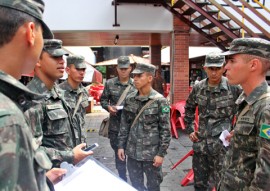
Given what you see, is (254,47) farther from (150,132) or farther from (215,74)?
(150,132)

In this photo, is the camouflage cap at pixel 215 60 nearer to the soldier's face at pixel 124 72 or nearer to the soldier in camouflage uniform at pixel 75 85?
the soldier's face at pixel 124 72

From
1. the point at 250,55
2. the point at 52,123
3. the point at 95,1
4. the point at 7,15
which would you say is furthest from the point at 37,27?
the point at 95,1

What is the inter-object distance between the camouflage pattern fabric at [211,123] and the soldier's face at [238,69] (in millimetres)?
1279

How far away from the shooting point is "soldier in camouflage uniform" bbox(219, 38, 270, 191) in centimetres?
199

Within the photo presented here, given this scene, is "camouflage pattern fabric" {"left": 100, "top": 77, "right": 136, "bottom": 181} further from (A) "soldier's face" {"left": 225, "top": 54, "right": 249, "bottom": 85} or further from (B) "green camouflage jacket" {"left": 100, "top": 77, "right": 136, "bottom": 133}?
(A) "soldier's face" {"left": 225, "top": 54, "right": 249, "bottom": 85}

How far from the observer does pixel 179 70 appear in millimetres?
8750

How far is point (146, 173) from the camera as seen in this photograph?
11.3 feet

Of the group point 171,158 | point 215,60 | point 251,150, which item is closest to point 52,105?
point 251,150

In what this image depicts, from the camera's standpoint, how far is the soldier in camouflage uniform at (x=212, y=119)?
11.5 ft

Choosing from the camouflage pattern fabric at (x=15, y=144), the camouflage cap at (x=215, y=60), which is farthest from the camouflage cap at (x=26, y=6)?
the camouflage cap at (x=215, y=60)

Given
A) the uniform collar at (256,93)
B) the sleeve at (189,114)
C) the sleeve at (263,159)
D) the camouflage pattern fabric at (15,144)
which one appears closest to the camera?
the camouflage pattern fabric at (15,144)

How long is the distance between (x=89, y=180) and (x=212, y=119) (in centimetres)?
227

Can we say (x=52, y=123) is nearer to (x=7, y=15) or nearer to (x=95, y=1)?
(x=7, y=15)

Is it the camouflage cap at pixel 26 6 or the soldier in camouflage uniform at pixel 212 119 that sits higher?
the camouflage cap at pixel 26 6
